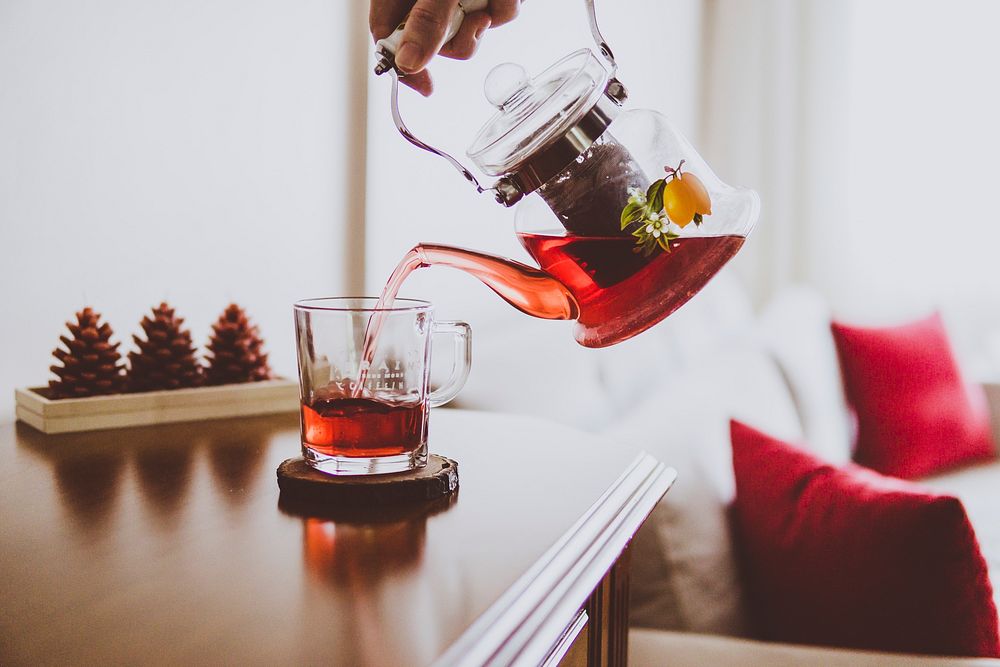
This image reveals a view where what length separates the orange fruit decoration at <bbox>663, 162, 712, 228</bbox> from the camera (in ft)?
2.19

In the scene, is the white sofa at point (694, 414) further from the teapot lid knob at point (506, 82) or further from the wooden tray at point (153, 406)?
the teapot lid knob at point (506, 82)

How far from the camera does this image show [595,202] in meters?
0.69

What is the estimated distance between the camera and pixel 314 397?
70cm

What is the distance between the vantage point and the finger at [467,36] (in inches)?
32.7

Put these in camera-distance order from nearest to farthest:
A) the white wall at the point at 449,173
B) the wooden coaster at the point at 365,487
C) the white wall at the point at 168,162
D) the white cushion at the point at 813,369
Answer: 1. the wooden coaster at the point at 365,487
2. the white wall at the point at 168,162
3. the white wall at the point at 449,173
4. the white cushion at the point at 813,369

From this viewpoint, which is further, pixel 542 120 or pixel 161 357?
pixel 161 357

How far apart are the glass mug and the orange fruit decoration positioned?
0.21 m

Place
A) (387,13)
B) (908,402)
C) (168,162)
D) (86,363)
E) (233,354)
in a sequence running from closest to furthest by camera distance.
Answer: (387,13), (86,363), (233,354), (168,162), (908,402)

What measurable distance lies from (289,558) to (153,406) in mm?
454

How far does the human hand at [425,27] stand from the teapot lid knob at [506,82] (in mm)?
50

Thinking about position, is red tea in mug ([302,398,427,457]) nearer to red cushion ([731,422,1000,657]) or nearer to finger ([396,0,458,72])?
finger ([396,0,458,72])

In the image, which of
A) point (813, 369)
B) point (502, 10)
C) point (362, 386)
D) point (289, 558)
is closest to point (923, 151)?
point (813, 369)

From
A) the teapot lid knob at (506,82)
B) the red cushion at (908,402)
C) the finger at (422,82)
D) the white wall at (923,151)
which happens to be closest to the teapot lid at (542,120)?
the teapot lid knob at (506,82)

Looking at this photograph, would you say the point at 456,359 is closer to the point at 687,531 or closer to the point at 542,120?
the point at 542,120
